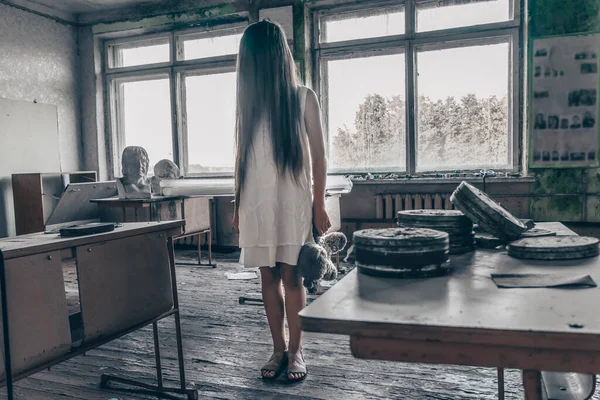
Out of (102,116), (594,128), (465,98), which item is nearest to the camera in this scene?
(594,128)

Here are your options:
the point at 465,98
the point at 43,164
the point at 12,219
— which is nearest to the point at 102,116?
the point at 43,164

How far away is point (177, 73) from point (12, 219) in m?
2.73

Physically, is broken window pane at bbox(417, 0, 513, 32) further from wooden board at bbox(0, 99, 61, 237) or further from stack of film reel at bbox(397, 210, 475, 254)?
wooden board at bbox(0, 99, 61, 237)

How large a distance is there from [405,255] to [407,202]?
13.8ft

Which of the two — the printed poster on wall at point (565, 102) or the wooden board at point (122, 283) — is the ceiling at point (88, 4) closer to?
the printed poster on wall at point (565, 102)

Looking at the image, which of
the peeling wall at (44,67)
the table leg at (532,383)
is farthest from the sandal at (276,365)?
the peeling wall at (44,67)

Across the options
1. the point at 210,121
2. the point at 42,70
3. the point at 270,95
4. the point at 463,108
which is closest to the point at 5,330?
the point at 270,95

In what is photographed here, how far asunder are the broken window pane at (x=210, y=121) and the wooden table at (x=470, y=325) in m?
5.65

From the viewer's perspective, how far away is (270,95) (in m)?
2.06

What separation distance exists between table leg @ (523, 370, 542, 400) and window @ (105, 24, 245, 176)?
5.71m

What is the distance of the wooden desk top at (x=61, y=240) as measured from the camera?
1.53 meters

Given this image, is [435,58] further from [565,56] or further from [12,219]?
[12,219]

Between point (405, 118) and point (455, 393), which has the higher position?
point (405, 118)

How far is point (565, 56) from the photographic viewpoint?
4.79 meters
